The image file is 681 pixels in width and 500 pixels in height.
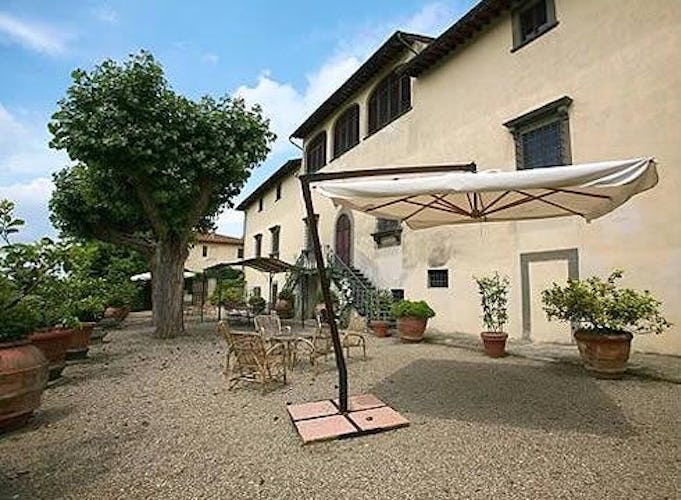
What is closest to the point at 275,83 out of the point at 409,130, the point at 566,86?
the point at 409,130

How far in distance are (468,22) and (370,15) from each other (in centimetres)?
282

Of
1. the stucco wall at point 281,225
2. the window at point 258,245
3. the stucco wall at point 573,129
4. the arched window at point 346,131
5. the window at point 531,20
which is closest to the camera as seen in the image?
the stucco wall at point 573,129

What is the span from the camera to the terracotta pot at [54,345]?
5887 millimetres

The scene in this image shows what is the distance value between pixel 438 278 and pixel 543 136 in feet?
15.3

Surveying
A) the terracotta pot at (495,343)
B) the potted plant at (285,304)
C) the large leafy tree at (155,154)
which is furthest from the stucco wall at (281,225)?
the terracotta pot at (495,343)

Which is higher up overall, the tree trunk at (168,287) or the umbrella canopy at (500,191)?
the umbrella canopy at (500,191)

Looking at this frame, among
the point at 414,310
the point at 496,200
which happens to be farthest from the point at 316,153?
the point at 496,200

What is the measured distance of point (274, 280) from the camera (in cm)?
2220

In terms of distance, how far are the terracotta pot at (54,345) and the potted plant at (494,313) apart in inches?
294

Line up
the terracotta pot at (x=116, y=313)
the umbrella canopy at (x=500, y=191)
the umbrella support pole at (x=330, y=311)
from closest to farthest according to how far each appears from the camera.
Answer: the umbrella canopy at (x=500, y=191) → the umbrella support pole at (x=330, y=311) → the terracotta pot at (x=116, y=313)

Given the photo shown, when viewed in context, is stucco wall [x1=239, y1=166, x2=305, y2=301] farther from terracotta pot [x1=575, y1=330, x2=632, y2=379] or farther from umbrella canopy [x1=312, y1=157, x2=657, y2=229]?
terracotta pot [x1=575, y1=330, x2=632, y2=379]

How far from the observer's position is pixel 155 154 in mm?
9570

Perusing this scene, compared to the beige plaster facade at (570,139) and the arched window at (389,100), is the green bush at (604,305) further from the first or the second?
the arched window at (389,100)

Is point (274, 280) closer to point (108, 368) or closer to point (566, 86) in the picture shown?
point (108, 368)
